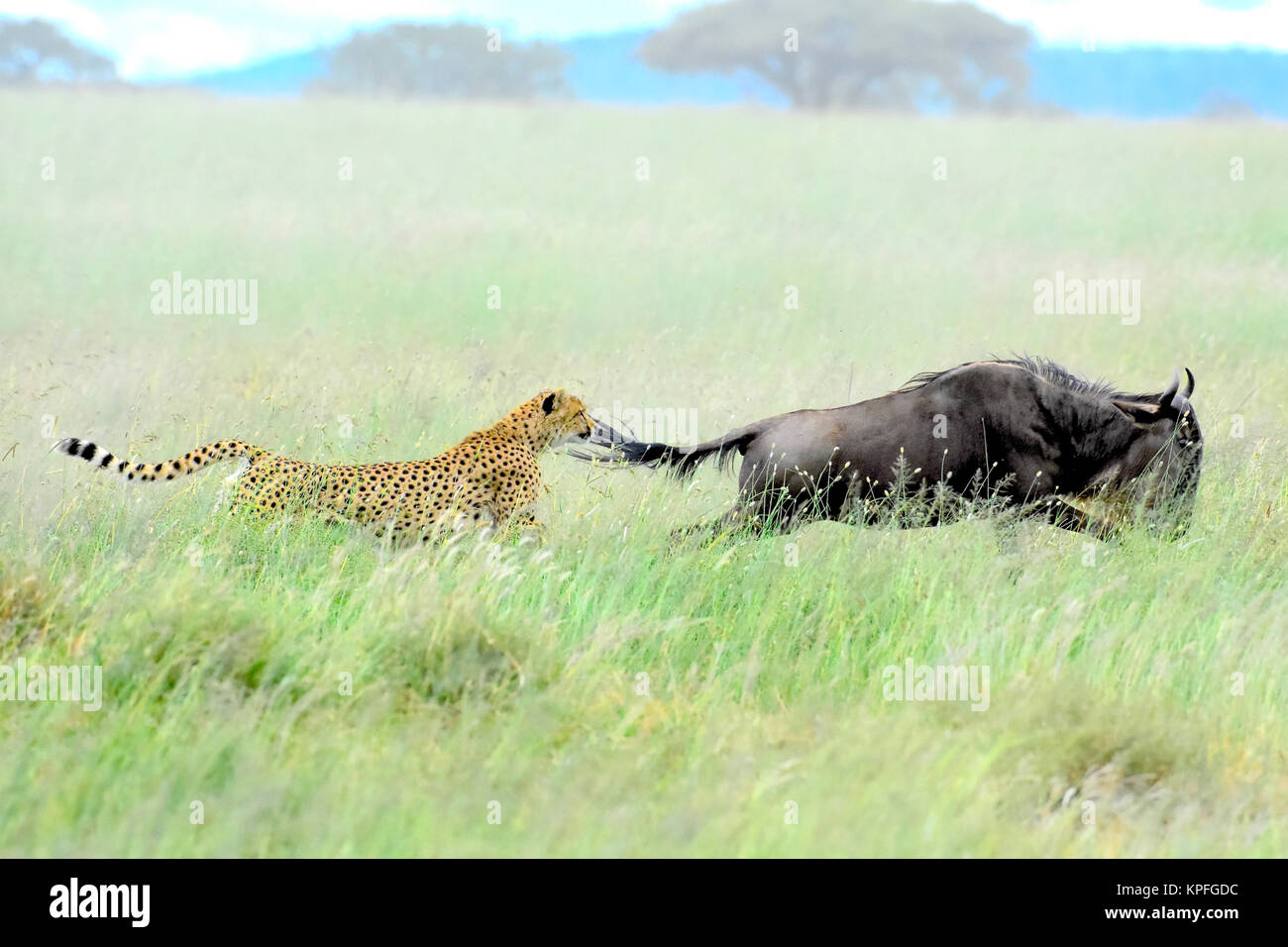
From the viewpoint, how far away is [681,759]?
4379 mm

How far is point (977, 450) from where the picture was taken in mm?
6836

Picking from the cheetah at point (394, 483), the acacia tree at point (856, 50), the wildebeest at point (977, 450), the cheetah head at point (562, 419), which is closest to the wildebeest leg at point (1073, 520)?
the wildebeest at point (977, 450)

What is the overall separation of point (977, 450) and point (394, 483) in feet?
9.14

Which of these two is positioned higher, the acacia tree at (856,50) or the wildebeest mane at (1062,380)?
the acacia tree at (856,50)

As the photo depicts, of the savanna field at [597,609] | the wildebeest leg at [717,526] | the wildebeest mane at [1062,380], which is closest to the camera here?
the savanna field at [597,609]

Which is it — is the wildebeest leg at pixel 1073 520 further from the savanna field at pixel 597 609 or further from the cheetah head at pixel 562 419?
the cheetah head at pixel 562 419

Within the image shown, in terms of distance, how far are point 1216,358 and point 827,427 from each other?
21.4 ft

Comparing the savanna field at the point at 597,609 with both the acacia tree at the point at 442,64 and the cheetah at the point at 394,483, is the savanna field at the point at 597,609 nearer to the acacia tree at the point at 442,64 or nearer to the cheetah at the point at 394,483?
the cheetah at the point at 394,483

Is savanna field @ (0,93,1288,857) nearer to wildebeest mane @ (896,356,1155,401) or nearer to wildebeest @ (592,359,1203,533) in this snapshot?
wildebeest @ (592,359,1203,533)

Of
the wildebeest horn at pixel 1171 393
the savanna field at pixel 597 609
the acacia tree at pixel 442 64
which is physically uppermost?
the acacia tree at pixel 442 64

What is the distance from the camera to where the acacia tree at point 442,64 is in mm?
52031

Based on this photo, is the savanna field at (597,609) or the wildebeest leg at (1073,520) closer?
the savanna field at (597,609)

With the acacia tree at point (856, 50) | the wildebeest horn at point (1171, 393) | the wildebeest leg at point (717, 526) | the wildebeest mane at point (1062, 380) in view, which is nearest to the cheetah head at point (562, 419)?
the wildebeest leg at point (717, 526)

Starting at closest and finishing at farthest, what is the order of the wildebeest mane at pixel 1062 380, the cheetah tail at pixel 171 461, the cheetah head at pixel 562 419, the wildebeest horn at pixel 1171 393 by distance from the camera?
the cheetah tail at pixel 171 461
the wildebeest horn at pixel 1171 393
the wildebeest mane at pixel 1062 380
the cheetah head at pixel 562 419
